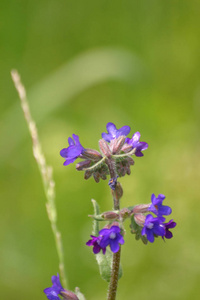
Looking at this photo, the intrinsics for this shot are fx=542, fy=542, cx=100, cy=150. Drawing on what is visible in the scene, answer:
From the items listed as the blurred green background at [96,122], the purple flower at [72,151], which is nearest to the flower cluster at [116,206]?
the purple flower at [72,151]

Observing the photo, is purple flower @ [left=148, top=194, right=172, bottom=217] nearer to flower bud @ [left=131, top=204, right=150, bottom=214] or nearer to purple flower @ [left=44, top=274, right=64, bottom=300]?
flower bud @ [left=131, top=204, right=150, bottom=214]

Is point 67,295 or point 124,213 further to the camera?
point 67,295

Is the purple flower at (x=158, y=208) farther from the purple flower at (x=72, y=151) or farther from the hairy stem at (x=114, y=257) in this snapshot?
the purple flower at (x=72, y=151)

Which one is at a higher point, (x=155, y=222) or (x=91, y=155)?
(x=91, y=155)

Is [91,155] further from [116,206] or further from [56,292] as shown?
[56,292]

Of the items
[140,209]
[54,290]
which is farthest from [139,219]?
[54,290]

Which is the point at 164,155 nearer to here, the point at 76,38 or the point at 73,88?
the point at 73,88
